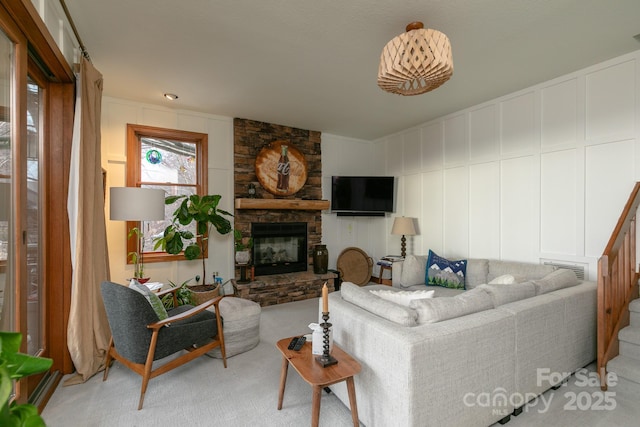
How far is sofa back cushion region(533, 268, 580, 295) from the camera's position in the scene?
2314 millimetres

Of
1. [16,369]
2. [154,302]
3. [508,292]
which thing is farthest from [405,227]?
[16,369]

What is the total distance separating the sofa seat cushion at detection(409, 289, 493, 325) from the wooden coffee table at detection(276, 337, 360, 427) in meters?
0.49

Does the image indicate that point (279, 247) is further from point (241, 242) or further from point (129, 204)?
point (129, 204)

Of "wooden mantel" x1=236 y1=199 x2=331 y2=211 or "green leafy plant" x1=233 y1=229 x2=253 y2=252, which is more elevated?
"wooden mantel" x1=236 y1=199 x2=331 y2=211

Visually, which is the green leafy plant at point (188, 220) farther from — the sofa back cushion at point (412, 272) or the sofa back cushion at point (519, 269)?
the sofa back cushion at point (519, 269)

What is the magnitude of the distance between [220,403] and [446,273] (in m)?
2.93

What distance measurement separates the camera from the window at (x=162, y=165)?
3906 mm

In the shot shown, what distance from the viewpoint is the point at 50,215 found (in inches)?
90.7

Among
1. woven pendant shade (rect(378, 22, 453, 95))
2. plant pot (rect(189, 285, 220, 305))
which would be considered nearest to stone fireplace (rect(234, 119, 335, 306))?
plant pot (rect(189, 285, 220, 305))

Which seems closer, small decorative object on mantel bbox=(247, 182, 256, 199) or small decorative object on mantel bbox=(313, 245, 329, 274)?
small decorative object on mantel bbox=(247, 182, 256, 199)

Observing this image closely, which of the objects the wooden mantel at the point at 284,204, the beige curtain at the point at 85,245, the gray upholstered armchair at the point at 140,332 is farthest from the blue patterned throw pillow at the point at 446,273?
the beige curtain at the point at 85,245

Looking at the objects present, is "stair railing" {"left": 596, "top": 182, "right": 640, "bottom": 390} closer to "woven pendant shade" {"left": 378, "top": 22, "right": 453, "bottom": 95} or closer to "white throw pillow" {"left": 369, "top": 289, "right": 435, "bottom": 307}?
"white throw pillow" {"left": 369, "top": 289, "right": 435, "bottom": 307}

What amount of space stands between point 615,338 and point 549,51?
2.53m

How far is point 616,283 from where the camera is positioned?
2.47m
